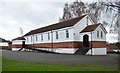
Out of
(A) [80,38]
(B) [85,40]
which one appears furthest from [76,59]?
(A) [80,38]

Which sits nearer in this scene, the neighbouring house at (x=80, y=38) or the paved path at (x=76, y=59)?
the paved path at (x=76, y=59)

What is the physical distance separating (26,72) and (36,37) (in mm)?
32433

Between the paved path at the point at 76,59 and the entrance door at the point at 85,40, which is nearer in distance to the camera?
the paved path at the point at 76,59

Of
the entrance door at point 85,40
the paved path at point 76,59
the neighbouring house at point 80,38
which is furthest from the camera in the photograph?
the entrance door at point 85,40

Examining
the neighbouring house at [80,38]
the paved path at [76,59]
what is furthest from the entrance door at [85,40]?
the paved path at [76,59]

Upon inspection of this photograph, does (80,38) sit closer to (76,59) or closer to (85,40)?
(85,40)

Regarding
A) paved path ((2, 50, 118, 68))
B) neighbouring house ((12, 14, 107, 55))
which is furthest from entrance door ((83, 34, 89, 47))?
paved path ((2, 50, 118, 68))

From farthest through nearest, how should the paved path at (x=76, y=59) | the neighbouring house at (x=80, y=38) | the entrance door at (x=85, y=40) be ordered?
the entrance door at (x=85, y=40) < the neighbouring house at (x=80, y=38) < the paved path at (x=76, y=59)

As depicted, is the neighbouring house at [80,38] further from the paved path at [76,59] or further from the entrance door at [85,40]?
the paved path at [76,59]

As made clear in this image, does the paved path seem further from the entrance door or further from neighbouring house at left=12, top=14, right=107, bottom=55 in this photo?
the entrance door

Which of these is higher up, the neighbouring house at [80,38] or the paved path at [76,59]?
the neighbouring house at [80,38]

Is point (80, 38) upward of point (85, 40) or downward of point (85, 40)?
upward

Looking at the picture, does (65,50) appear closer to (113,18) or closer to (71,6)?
(113,18)

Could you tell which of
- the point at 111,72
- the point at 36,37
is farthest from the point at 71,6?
the point at 111,72
